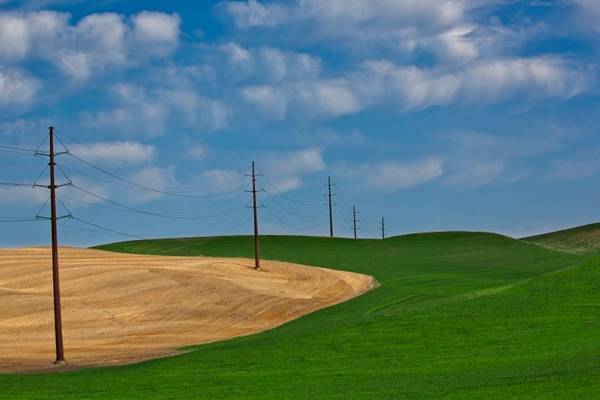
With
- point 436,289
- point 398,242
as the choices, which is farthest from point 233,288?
point 398,242

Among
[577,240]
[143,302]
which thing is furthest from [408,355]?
[577,240]

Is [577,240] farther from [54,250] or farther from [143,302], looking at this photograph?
[54,250]

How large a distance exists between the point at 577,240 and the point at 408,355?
68698mm

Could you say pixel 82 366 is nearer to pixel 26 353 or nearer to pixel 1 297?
pixel 26 353

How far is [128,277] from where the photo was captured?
2254 inches

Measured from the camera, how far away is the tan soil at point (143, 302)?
41050 millimetres

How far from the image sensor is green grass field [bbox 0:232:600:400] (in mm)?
22219

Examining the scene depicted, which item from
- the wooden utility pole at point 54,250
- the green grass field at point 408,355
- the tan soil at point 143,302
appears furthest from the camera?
the tan soil at point 143,302

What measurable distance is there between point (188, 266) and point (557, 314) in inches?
1228

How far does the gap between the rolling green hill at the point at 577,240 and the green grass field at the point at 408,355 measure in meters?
29.7

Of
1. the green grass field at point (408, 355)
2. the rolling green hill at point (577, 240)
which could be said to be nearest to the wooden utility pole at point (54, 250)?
the green grass field at point (408, 355)

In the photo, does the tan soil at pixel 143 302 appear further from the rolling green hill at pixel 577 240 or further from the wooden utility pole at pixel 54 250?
the rolling green hill at pixel 577 240

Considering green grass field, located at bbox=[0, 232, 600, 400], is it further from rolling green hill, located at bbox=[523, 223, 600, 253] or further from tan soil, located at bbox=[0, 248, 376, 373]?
rolling green hill, located at bbox=[523, 223, 600, 253]

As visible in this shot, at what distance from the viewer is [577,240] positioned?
9462cm
